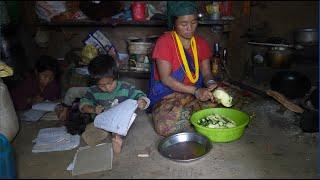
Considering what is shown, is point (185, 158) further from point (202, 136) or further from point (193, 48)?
point (193, 48)

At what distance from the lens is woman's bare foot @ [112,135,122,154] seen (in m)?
3.13

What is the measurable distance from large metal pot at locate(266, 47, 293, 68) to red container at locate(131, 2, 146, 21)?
180 centimetres

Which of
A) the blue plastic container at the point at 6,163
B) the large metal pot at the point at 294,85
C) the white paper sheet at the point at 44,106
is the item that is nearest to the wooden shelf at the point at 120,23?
the large metal pot at the point at 294,85

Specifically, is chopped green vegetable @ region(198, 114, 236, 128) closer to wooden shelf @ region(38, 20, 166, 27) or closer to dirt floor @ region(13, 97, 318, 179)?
dirt floor @ region(13, 97, 318, 179)

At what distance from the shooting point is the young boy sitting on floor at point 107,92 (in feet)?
10.3

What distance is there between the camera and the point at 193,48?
142 inches

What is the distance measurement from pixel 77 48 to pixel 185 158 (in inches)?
121

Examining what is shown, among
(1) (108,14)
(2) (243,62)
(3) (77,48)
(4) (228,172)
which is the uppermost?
(1) (108,14)

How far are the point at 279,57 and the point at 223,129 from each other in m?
2.19

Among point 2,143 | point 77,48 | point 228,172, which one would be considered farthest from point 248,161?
point 77,48

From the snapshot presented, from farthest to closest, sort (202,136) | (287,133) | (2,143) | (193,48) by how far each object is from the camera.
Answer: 1. (193,48)
2. (287,133)
3. (202,136)
4. (2,143)

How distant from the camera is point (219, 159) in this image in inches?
116

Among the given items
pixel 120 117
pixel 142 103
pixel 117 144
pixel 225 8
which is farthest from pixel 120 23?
pixel 117 144

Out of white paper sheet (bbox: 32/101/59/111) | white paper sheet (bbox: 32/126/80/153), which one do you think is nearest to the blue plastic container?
white paper sheet (bbox: 32/126/80/153)
